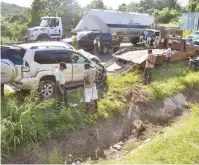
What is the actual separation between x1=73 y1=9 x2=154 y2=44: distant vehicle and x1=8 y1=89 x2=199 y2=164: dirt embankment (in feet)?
37.8

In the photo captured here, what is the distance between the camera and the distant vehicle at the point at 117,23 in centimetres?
2088

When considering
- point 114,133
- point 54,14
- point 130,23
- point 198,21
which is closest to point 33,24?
point 54,14

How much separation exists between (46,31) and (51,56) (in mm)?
12823

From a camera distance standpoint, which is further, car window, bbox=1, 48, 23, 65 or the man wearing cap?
car window, bbox=1, 48, 23, 65

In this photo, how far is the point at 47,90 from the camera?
8.16 meters

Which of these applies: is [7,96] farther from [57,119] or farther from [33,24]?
[33,24]

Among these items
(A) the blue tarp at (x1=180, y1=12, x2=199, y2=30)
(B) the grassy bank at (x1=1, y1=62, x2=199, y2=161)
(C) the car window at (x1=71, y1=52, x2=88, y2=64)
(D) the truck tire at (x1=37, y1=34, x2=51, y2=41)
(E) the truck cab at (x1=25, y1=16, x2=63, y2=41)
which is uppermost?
(A) the blue tarp at (x1=180, y1=12, x2=199, y2=30)

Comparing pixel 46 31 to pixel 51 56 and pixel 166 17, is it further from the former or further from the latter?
pixel 166 17

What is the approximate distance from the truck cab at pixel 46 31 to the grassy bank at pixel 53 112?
1121 cm

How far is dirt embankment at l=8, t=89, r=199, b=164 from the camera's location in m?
6.30

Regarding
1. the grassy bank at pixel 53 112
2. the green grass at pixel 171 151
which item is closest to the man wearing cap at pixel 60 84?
the grassy bank at pixel 53 112

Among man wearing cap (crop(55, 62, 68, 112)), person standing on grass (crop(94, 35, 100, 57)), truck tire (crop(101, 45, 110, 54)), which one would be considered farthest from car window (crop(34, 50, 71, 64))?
truck tire (crop(101, 45, 110, 54))

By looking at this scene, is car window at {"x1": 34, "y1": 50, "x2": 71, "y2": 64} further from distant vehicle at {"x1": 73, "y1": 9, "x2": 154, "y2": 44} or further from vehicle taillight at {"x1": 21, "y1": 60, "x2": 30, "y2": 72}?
distant vehicle at {"x1": 73, "y1": 9, "x2": 154, "y2": 44}

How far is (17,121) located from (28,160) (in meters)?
0.99
